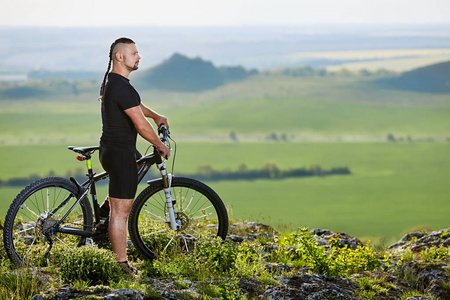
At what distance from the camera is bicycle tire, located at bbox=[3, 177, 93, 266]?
569 centimetres

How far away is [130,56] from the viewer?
5.39 m

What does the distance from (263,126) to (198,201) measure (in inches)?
5199

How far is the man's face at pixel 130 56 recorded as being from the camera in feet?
17.6

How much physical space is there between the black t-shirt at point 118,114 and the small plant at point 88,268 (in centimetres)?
105

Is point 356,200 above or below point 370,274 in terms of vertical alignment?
above

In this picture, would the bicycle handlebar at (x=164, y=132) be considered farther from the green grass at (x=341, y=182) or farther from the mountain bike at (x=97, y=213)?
the green grass at (x=341, y=182)

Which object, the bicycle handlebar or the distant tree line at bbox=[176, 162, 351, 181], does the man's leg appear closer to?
the bicycle handlebar

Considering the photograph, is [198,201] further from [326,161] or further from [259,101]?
[259,101]

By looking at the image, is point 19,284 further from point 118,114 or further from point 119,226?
point 118,114

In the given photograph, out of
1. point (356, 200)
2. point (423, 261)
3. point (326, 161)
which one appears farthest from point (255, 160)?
point (423, 261)

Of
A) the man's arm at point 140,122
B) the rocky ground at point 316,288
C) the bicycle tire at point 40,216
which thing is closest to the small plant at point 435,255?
the rocky ground at point 316,288

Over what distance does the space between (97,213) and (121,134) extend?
3.88ft

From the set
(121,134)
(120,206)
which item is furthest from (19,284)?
(121,134)

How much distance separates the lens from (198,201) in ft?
20.0
